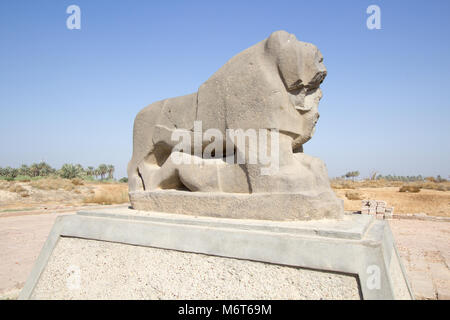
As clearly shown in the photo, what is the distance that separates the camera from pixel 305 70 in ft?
10.0

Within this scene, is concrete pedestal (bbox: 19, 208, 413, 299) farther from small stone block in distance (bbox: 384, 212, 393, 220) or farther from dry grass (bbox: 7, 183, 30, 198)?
dry grass (bbox: 7, 183, 30, 198)

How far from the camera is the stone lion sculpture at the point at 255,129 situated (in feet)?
9.23

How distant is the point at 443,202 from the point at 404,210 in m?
2.34

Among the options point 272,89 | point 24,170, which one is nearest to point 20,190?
point 272,89

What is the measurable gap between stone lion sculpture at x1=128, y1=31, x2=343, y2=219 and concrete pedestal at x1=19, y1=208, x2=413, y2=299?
0.33 metres

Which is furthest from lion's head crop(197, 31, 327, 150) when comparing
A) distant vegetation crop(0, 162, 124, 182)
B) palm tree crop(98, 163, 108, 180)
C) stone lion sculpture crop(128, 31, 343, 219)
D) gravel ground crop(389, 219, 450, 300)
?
palm tree crop(98, 163, 108, 180)

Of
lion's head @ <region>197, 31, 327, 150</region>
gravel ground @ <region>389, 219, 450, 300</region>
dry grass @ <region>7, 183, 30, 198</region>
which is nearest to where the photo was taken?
lion's head @ <region>197, 31, 327, 150</region>

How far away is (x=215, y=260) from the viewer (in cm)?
233

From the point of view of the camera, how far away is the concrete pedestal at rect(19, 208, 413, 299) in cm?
193

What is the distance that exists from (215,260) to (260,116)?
1.41 metres

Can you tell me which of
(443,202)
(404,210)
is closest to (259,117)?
(404,210)

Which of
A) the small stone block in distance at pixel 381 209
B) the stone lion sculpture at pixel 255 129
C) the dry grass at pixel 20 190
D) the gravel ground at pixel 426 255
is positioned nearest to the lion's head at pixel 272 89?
the stone lion sculpture at pixel 255 129

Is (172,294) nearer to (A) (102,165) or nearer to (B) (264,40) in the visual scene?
(B) (264,40)

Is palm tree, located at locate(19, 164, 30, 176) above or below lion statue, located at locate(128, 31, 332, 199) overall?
below
